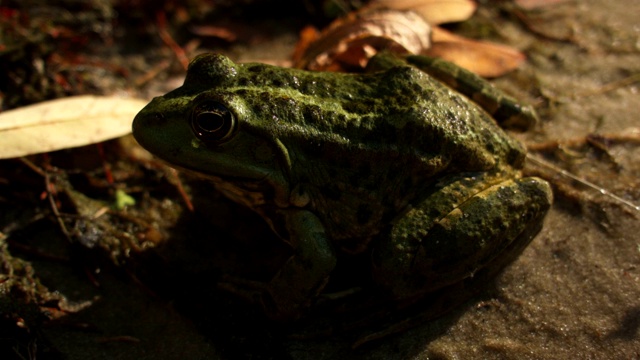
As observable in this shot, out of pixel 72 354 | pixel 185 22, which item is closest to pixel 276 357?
pixel 72 354

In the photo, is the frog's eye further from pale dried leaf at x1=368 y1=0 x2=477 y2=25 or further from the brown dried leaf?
the brown dried leaf

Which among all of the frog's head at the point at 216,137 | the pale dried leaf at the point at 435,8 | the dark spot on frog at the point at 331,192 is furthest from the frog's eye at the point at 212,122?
the pale dried leaf at the point at 435,8

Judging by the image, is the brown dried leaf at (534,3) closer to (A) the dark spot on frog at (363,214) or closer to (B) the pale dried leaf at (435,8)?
(B) the pale dried leaf at (435,8)

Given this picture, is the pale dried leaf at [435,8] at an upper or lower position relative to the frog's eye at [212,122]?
lower

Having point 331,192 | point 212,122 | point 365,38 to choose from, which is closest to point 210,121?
point 212,122

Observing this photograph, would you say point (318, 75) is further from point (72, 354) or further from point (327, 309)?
point (72, 354)

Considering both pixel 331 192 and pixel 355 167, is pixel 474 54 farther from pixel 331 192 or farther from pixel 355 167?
pixel 331 192
